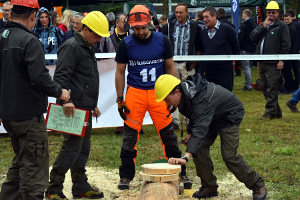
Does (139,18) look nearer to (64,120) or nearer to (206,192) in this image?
(64,120)

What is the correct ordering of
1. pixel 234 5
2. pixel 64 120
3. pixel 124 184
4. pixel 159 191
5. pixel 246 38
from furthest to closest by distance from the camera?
pixel 234 5
pixel 246 38
pixel 124 184
pixel 64 120
pixel 159 191

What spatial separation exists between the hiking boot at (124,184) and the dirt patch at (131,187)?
55 millimetres

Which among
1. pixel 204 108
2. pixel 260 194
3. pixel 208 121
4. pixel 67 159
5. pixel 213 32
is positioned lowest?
pixel 260 194

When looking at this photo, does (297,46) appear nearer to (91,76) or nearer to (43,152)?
(91,76)

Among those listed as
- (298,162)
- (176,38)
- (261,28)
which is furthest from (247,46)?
(298,162)

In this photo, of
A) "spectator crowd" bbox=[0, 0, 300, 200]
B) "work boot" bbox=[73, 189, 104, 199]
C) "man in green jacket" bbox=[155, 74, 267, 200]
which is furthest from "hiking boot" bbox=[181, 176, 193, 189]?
"work boot" bbox=[73, 189, 104, 199]

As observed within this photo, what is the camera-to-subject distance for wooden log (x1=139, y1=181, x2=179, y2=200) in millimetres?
4984

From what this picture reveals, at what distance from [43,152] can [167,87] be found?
4.51 ft

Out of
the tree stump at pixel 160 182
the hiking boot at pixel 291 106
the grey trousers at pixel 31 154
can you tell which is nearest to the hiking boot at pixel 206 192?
the tree stump at pixel 160 182

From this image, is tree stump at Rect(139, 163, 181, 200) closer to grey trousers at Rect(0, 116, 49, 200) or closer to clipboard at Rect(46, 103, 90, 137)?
grey trousers at Rect(0, 116, 49, 200)

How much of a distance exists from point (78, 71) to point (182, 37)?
13.9 ft

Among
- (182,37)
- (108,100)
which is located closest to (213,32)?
(182,37)

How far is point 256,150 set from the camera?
335 inches

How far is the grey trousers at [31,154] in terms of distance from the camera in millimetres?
4996
